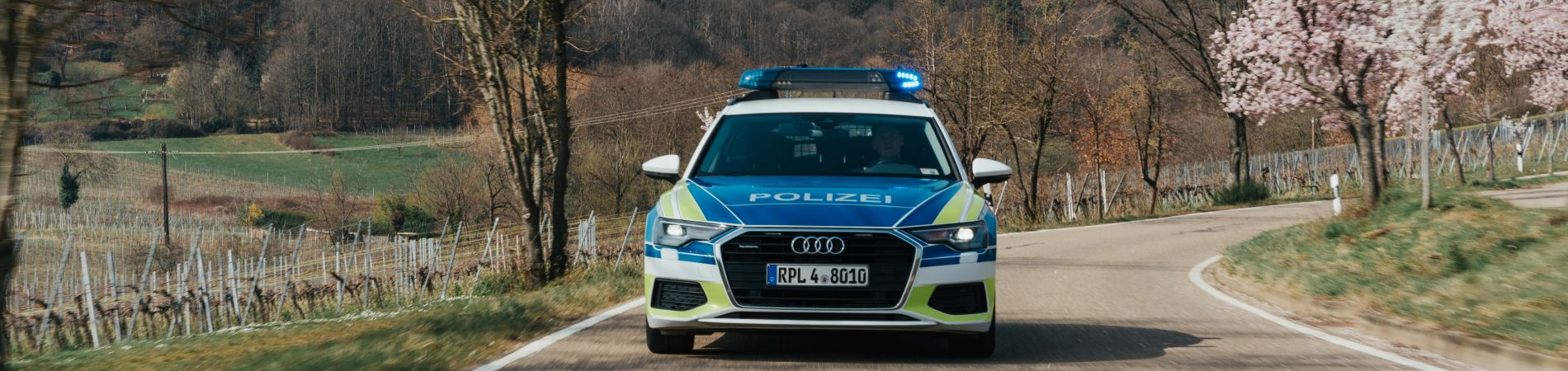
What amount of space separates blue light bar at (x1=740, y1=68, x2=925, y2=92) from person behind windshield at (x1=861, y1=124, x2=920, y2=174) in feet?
3.35

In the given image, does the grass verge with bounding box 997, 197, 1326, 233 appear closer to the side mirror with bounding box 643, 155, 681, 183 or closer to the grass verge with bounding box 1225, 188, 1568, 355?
the grass verge with bounding box 1225, 188, 1568, 355

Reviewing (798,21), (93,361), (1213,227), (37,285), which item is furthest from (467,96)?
(798,21)

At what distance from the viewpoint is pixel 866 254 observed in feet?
22.0

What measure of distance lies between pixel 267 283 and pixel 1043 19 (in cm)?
3876

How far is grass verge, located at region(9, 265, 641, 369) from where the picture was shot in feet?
23.4

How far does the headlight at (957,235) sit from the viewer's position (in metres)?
6.79

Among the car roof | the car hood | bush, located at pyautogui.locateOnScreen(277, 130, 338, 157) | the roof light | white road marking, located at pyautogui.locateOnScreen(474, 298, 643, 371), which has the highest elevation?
bush, located at pyautogui.locateOnScreen(277, 130, 338, 157)

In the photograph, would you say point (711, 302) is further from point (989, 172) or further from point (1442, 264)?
point (1442, 264)

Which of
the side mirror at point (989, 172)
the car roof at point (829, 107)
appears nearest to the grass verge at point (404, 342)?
the car roof at point (829, 107)

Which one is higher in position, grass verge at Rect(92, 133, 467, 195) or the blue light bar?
grass verge at Rect(92, 133, 467, 195)

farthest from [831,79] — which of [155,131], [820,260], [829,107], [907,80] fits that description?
[155,131]

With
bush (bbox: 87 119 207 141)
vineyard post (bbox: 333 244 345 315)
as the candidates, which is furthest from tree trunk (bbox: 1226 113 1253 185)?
bush (bbox: 87 119 207 141)

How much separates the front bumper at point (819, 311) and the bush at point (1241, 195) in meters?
33.4

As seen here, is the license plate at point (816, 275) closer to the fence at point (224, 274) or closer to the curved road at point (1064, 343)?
the curved road at point (1064, 343)
